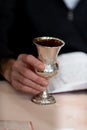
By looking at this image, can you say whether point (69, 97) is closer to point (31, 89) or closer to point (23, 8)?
point (31, 89)

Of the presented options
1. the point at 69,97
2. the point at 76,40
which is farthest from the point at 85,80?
the point at 76,40

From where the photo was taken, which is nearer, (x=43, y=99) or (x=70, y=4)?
(x=43, y=99)

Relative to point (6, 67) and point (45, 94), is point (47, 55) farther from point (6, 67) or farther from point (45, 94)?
point (6, 67)

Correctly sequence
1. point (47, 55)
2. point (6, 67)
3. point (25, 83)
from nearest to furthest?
point (47, 55), point (25, 83), point (6, 67)

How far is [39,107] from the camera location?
1.06 metres

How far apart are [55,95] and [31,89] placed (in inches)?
3.1

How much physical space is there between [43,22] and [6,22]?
0.14 meters

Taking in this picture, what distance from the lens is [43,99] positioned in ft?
3.58

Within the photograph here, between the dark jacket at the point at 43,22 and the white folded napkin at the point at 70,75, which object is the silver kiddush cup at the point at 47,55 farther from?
the dark jacket at the point at 43,22

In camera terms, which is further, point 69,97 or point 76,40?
point 76,40

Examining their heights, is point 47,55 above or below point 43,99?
above

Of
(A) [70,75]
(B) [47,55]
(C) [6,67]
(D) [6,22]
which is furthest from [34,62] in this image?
(D) [6,22]

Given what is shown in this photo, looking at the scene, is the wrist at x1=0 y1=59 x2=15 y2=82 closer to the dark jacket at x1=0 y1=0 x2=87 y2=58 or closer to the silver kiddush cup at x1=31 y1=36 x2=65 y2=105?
the dark jacket at x1=0 y1=0 x2=87 y2=58

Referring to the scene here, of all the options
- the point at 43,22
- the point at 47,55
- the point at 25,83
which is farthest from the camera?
the point at 43,22
